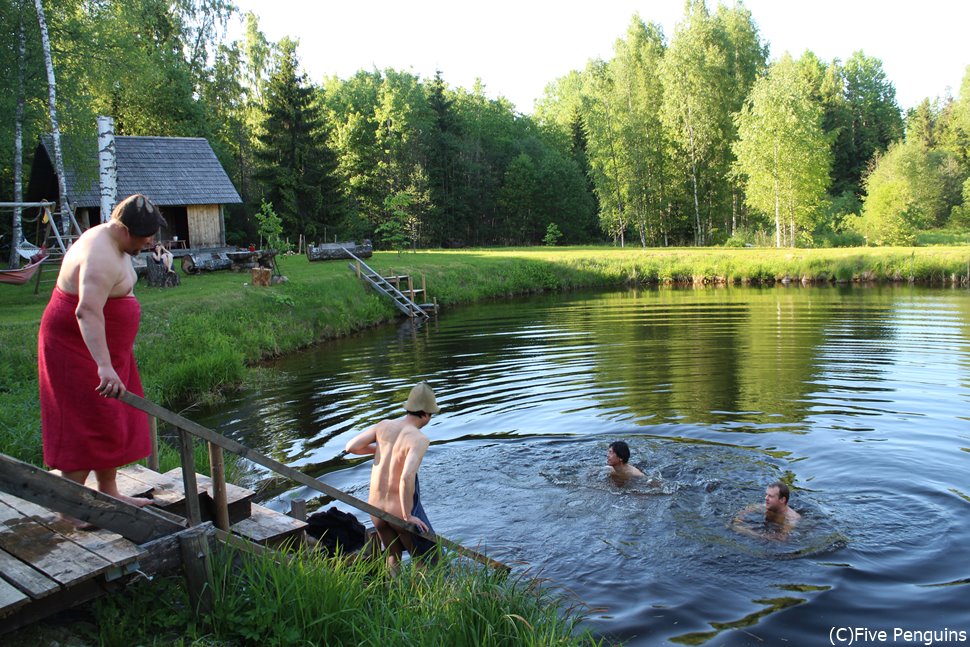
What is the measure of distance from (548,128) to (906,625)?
7707cm

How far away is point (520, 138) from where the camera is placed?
75312 millimetres

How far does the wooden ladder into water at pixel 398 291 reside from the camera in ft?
96.9

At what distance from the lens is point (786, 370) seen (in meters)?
17.2

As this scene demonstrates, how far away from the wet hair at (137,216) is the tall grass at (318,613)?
2.31m

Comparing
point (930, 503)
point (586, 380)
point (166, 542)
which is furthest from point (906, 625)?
point (586, 380)

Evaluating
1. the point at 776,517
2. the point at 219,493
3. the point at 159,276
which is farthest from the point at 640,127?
the point at 219,493

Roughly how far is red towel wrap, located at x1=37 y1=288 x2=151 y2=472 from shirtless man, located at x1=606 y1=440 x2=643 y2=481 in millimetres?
6390

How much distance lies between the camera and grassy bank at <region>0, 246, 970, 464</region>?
15.2 metres

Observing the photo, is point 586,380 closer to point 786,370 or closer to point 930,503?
point 786,370

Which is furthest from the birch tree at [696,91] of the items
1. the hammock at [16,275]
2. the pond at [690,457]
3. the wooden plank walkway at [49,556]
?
the wooden plank walkway at [49,556]

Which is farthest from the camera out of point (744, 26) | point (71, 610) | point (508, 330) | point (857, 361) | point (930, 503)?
point (744, 26)

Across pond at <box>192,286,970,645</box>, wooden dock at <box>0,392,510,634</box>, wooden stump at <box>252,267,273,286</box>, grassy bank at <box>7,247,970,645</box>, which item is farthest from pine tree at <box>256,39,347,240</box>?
wooden dock at <box>0,392,510,634</box>

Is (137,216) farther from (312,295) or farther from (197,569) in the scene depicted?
(312,295)

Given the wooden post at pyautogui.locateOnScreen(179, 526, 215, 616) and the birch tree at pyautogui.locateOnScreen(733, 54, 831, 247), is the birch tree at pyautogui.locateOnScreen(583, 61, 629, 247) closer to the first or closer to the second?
the birch tree at pyautogui.locateOnScreen(733, 54, 831, 247)
